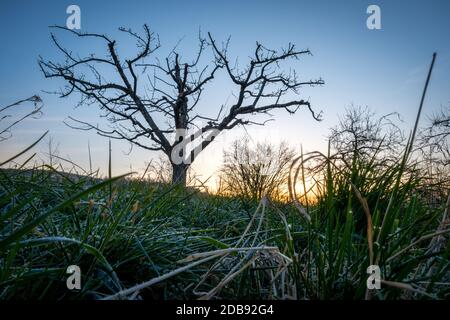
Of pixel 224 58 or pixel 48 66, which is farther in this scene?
pixel 224 58

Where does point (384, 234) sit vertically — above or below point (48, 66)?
below

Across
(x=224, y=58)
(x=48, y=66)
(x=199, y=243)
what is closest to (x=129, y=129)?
(x=48, y=66)

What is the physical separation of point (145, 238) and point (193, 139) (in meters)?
16.2

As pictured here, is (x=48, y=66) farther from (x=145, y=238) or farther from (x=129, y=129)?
(x=145, y=238)

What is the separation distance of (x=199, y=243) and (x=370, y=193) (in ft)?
3.12

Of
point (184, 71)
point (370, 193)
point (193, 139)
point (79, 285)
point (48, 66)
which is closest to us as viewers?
point (79, 285)

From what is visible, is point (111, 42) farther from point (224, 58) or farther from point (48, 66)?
point (224, 58)

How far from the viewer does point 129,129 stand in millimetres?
16297

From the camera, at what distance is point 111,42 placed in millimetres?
14633
